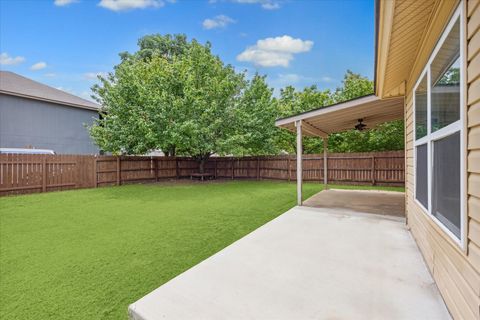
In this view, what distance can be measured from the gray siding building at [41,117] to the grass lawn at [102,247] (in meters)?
7.75

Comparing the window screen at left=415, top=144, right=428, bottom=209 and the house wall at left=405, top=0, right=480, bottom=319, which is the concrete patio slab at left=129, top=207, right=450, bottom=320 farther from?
the window screen at left=415, top=144, right=428, bottom=209

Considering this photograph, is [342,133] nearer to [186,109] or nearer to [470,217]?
[186,109]

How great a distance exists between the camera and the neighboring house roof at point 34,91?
13008 mm

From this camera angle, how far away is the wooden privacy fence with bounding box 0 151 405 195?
912 cm

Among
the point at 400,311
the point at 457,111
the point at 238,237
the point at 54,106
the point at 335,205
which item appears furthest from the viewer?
the point at 54,106

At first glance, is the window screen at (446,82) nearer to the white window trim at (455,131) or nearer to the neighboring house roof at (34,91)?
the white window trim at (455,131)

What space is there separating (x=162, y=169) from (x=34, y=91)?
8.61 meters

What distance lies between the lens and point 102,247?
3686mm

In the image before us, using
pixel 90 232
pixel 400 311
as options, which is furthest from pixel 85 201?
pixel 400 311

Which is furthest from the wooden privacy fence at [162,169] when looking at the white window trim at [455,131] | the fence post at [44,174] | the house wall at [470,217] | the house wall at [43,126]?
the house wall at [470,217]

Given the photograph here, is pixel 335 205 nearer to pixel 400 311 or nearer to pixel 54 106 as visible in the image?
pixel 400 311

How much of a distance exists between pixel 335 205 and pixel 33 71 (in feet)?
74.5

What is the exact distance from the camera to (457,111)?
1.76 meters

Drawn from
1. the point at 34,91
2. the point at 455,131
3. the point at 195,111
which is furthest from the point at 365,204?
the point at 34,91
